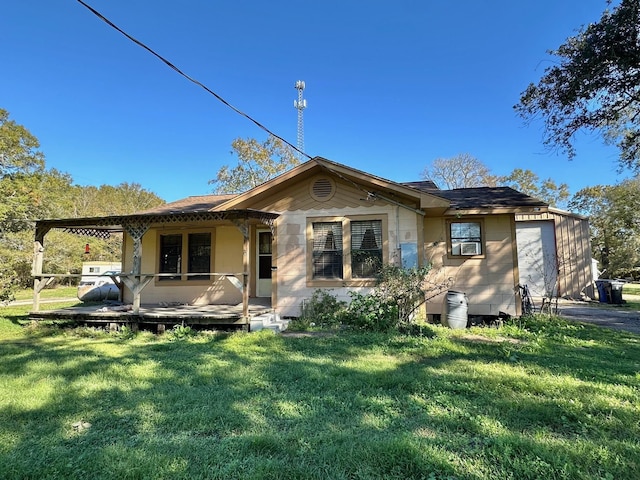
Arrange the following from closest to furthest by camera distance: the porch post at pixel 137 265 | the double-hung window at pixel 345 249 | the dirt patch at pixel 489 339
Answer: the dirt patch at pixel 489 339 < the porch post at pixel 137 265 < the double-hung window at pixel 345 249

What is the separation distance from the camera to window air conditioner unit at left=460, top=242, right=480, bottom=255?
30.2 ft

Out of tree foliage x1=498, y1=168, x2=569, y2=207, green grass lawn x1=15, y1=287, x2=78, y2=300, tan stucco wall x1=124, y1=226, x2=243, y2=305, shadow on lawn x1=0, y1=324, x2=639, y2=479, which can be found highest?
tree foliage x1=498, y1=168, x2=569, y2=207

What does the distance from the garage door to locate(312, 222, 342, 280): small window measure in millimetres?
9553

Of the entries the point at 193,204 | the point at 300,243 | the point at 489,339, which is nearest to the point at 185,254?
the point at 193,204

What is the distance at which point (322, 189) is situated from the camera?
9.16 m

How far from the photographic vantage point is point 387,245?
870 centimetres

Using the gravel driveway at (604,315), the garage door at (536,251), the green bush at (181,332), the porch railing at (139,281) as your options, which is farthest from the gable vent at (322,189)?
the garage door at (536,251)

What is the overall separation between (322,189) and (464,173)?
24583 mm

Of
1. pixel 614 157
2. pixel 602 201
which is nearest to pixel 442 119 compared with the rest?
pixel 614 157

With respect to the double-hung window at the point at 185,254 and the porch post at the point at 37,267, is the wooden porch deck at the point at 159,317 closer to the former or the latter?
the porch post at the point at 37,267

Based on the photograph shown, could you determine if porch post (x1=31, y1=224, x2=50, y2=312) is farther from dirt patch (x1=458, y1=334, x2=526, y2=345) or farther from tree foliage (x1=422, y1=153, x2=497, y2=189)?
tree foliage (x1=422, y1=153, x2=497, y2=189)

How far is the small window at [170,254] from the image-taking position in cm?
1075

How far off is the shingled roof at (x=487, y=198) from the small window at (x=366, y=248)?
5.46 feet

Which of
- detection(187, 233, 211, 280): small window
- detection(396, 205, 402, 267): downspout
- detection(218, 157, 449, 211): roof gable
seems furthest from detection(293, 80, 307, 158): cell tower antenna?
detection(396, 205, 402, 267): downspout
